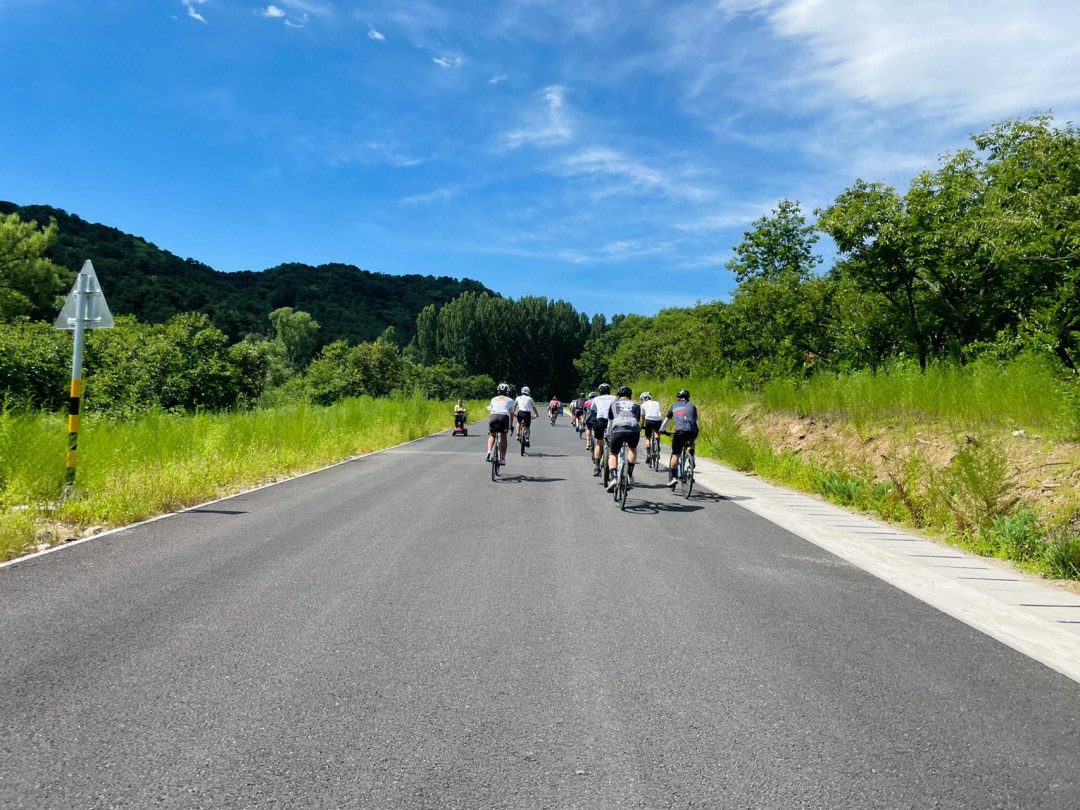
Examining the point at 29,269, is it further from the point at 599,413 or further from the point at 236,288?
the point at 599,413

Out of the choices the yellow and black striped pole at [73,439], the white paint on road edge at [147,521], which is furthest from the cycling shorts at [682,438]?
the yellow and black striped pole at [73,439]

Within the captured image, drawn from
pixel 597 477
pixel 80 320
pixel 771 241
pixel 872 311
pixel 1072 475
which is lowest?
pixel 597 477

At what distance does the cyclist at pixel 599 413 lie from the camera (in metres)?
13.2

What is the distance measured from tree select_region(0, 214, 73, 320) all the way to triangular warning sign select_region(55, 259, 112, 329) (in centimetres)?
4679

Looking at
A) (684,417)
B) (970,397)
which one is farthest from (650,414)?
(970,397)

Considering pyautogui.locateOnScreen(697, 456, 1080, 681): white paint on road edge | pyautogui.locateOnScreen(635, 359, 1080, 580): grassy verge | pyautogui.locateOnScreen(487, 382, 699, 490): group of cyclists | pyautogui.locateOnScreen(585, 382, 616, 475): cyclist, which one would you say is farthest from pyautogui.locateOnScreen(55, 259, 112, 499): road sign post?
pyautogui.locateOnScreen(635, 359, 1080, 580): grassy verge

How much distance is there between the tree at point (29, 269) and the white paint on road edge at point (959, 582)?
178ft

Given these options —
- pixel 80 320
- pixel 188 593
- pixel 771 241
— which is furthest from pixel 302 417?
pixel 771 241

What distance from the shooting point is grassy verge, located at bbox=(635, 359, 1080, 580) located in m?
7.58

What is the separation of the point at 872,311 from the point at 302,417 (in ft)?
53.6

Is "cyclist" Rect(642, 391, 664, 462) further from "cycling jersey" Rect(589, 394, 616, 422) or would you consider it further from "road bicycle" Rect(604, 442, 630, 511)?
"road bicycle" Rect(604, 442, 630, 511)

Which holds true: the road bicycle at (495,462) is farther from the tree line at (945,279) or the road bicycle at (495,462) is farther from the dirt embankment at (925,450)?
the tree line at (945,279)

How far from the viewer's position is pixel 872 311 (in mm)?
19000

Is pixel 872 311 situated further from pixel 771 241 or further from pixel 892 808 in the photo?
pixel 771 241
